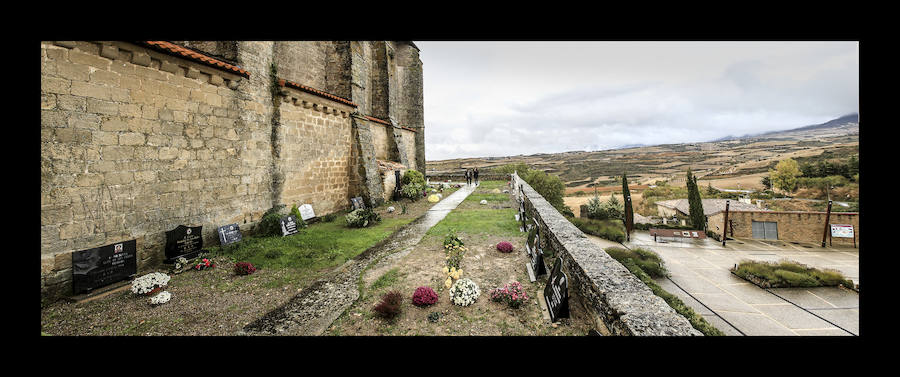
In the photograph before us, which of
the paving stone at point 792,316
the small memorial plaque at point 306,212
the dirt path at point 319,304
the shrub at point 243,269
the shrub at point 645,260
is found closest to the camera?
the dirt path at point 319,304

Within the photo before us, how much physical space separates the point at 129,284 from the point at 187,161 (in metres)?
2.93

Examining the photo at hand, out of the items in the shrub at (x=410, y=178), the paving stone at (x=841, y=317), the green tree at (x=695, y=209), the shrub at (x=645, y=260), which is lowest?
the paving stone at (x=841, y=317)

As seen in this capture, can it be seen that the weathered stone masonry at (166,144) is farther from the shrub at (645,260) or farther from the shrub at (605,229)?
the shrub at (605,229)

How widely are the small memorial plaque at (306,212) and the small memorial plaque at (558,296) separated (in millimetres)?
9064

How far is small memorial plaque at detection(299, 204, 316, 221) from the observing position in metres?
10.3

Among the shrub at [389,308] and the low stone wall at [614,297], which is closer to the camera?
the low stone wall at [614,297]

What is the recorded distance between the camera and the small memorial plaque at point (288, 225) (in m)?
8.63

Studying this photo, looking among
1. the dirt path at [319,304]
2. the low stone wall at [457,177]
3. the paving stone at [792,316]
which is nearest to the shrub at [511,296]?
the dirt path at [319,304]

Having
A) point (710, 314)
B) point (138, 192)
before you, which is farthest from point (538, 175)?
point (138, 192)

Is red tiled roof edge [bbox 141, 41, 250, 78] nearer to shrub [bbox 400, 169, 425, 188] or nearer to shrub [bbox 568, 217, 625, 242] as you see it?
shrub [bbox 400, 169, 425, 188]

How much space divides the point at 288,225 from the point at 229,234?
1.49 metres

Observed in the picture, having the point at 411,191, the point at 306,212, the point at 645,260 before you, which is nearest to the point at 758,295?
the point at 645,260

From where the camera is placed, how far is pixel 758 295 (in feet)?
49.5

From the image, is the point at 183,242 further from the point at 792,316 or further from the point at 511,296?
the point at 792,316
